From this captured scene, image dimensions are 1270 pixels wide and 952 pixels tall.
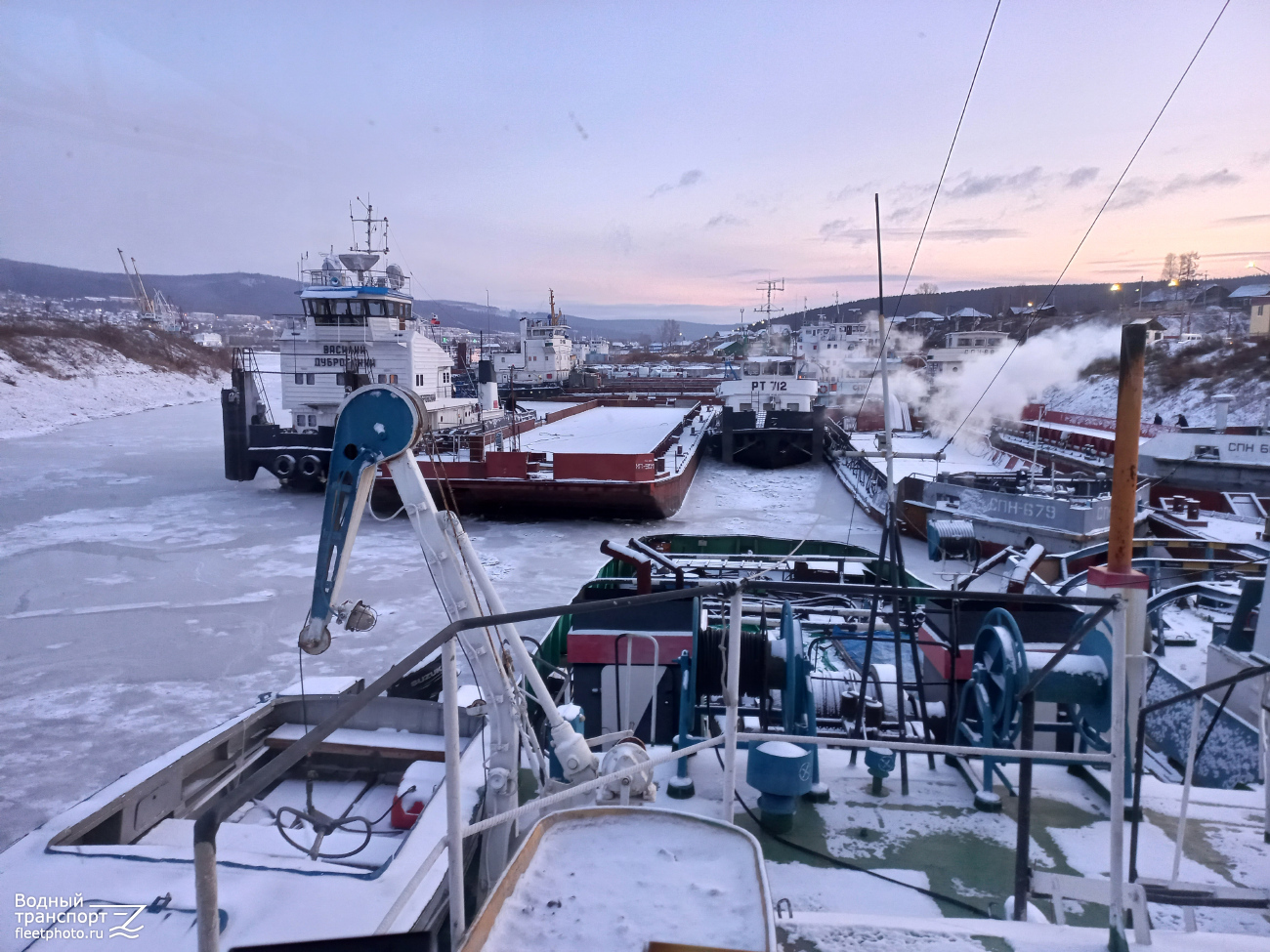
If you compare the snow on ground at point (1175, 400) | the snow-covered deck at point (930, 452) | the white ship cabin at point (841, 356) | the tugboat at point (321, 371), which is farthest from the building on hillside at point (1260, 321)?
the tugboat at point (321, 371)

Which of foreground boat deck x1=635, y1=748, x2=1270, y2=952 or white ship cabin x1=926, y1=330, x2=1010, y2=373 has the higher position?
white ship cabin x1=926, y1=330, x2=1010, y2=373

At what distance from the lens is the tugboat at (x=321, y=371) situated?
1800 centimetres

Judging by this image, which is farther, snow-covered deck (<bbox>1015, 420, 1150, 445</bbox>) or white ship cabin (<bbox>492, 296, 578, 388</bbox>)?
white ship cabin (<bbox>492, 296, 578, 388</bbox>)

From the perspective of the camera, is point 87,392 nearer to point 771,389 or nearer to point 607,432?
point 607,432

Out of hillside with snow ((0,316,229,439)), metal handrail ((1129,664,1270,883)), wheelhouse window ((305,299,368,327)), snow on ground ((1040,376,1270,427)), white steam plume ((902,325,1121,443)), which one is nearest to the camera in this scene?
metal handrail ((1129,664,1270,883))

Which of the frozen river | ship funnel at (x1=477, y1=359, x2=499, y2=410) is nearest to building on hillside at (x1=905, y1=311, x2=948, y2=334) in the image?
ship funnel at (x1=477, y1=359, x2=499, y2=410)

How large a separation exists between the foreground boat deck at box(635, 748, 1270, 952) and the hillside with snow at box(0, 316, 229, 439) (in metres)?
37.2

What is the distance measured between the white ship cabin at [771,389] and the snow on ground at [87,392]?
29398 mm

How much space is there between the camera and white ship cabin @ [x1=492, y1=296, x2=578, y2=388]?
156ft

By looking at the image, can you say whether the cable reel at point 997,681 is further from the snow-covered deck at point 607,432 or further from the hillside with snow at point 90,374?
the hillside with snow at point 90,374

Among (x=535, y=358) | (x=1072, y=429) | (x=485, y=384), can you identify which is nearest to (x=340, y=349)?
(x=485, y=384)

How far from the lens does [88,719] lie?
259 inches

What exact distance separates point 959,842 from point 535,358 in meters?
46.3

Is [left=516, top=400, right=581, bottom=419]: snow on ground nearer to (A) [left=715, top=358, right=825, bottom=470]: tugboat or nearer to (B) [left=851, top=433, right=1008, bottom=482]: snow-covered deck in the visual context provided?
(A) [left=715, top=358, right=825, bottom=470]: tugboat
